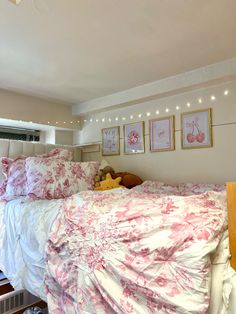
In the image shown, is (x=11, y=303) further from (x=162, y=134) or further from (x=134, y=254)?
(x=162, y=134)

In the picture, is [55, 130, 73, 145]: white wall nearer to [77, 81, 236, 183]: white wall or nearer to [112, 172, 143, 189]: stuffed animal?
[77, 81, 236, 183]: white wall

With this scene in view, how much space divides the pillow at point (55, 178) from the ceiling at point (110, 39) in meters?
0.82

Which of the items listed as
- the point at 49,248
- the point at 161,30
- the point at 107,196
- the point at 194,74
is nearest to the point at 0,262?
the point at 49,248

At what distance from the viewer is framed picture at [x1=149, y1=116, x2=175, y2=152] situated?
8.32 feet

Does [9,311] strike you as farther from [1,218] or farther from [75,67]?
[75,67]

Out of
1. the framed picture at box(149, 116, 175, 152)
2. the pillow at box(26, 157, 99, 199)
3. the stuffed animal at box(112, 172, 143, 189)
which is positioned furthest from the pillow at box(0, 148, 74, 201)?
the framed picture at box(149, 116, 175, 152)

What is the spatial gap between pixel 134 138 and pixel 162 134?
0.37 metres

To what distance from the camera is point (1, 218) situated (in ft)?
6.79

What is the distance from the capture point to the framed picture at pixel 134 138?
9.11 ft

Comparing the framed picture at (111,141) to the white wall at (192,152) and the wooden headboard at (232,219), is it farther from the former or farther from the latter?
the wooden headboard at (232,219)

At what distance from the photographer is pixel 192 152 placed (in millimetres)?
2387

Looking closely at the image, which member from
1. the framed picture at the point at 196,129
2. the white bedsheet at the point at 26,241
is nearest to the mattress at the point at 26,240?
the white bedsheet at the point at 26,241

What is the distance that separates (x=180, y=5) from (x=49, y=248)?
60.4 inches

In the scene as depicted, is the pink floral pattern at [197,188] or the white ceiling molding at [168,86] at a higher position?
the white ceiling molding at [168,86]
